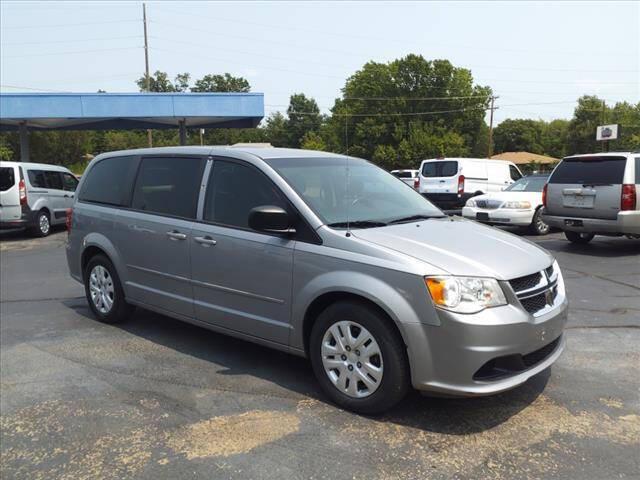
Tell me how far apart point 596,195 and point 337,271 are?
25.4 feet

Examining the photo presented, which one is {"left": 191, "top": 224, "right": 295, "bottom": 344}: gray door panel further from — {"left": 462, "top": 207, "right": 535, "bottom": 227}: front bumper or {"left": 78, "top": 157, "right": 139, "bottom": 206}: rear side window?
{"left": 462, "top": 207, "right": 535, "bottom": 227}: front bumper

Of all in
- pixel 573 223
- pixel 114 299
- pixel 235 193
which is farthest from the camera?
pixel 573 223

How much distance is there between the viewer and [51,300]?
7.14 m

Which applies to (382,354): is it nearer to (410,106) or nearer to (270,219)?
(270,219)

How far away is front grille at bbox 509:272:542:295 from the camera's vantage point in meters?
3.46

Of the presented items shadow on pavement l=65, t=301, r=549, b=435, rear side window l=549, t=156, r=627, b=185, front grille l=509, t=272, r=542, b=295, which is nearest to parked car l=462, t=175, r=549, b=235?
rear side window l=549, t=156, r=627, b=185

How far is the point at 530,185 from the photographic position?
13.5 m

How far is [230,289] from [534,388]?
2384mm

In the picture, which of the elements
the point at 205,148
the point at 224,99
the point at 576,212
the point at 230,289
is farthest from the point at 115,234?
the point at 224,99

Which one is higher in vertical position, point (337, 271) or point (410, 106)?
point (410, 106)

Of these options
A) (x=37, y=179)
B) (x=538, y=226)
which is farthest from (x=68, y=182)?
(x=538, y=226)

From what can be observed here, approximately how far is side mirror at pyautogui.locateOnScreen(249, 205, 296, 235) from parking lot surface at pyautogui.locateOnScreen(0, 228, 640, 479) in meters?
1.19

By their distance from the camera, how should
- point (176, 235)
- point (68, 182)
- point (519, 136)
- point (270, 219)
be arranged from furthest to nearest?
point (519, 136), point (68, 182), point (176, 235), point (270, 219)

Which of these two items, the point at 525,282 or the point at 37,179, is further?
the point at 37,179
